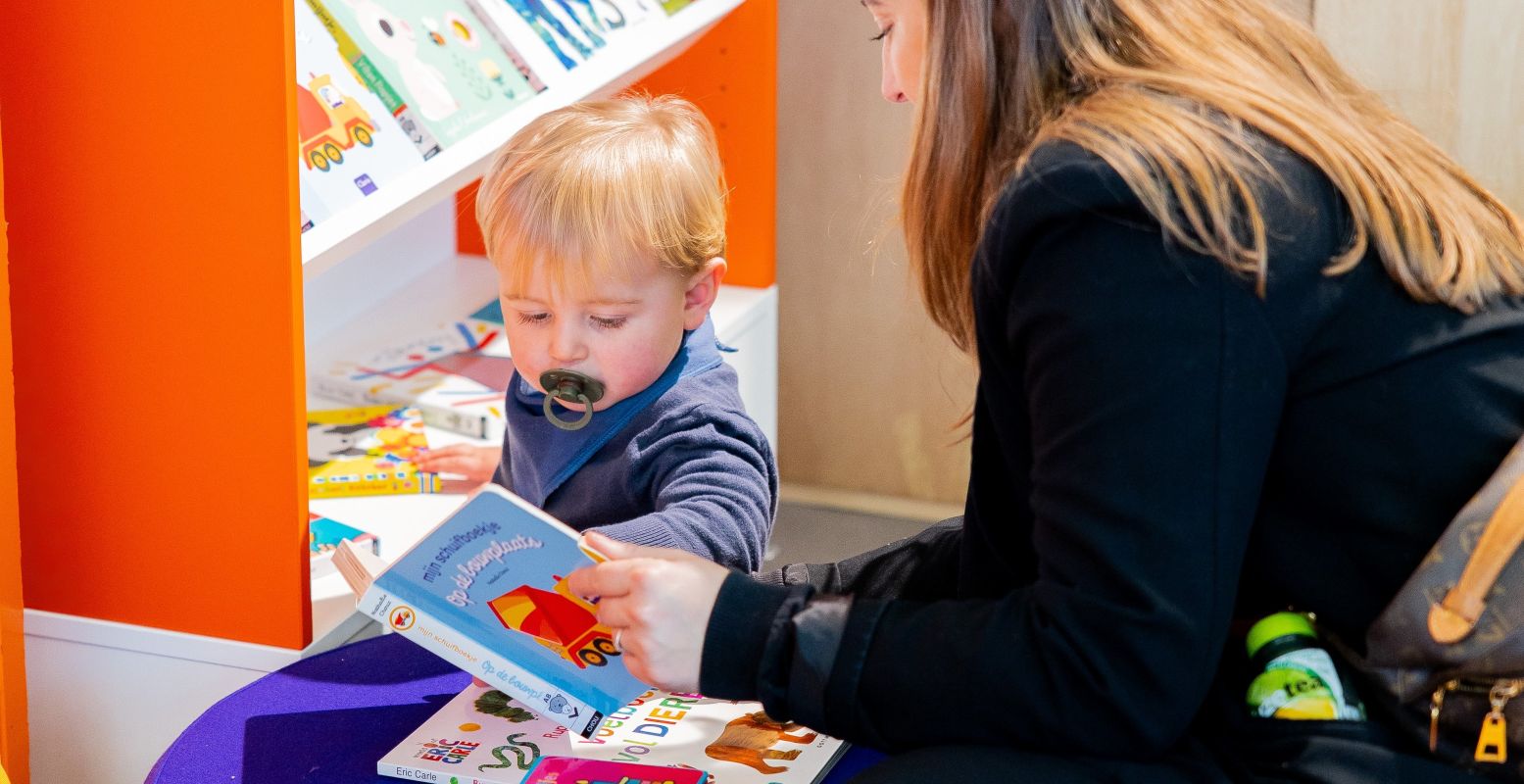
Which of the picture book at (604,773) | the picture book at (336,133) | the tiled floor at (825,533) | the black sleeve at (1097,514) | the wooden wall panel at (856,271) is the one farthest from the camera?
the tiled floor at (825,533)

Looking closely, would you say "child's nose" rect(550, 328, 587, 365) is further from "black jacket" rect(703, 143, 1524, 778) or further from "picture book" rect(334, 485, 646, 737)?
"black jacket" rect(703, 143, 1524, 778)

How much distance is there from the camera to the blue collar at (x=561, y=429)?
143cm

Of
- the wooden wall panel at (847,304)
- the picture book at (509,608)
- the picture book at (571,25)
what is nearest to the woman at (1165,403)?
the picture book at (509,608)

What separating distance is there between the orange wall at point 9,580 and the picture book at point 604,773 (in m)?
0.52

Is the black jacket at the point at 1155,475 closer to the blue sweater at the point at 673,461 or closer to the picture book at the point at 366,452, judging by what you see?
the blue sweater at the point at 673,461

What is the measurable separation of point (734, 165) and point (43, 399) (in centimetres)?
124

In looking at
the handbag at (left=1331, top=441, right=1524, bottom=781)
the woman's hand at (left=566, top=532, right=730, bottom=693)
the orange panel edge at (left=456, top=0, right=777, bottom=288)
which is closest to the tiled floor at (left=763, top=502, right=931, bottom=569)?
the orange panel edge at (left=456, top=0, right=777, bottom=288)

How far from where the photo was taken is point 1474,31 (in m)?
2.46

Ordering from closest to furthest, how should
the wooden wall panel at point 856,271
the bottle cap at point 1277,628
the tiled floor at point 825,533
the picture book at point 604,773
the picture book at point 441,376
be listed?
the bottle cap at point 1277,628 → the picture book at point 604,773 → the picture book at point 441,376 → the wooden wall panel at point 856,271 → the tiled floor at point 825,533

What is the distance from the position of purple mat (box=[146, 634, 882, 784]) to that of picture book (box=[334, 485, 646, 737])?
0.13 m

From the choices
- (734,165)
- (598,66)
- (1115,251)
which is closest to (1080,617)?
(1115,251)

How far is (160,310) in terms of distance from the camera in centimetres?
131

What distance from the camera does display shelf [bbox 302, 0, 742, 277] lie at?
1350mm

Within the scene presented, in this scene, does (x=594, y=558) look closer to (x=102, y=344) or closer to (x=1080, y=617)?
(x=1080, y=617)
